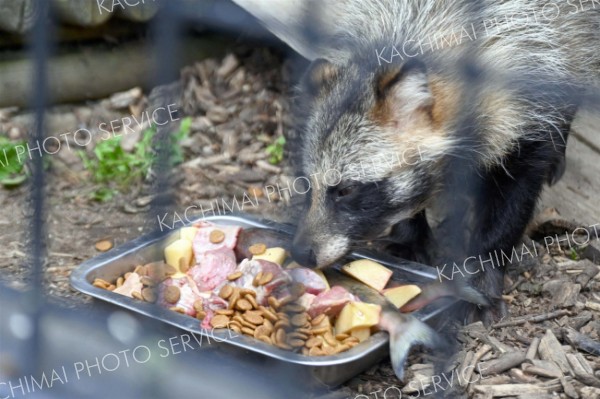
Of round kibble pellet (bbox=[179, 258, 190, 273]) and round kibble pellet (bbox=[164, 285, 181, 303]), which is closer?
round kibble pellet (bbox=[164, 285, 181, 303])

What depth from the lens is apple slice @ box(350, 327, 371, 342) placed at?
3799mm

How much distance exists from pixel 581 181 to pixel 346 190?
5.41 ft

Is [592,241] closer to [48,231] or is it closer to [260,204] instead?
[260,204]

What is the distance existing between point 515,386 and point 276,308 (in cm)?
96

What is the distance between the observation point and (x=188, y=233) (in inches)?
176

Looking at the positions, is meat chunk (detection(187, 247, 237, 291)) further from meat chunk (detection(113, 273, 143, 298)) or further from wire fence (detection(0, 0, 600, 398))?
wire fence (detection(0, 0, 600, 398))

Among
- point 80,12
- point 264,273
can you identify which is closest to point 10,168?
point 80,12

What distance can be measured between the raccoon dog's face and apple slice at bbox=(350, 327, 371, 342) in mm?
451

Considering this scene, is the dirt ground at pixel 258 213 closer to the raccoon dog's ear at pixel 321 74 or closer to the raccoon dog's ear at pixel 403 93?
the raccoon dog's ear at pixel 321 74

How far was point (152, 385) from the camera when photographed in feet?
9.48

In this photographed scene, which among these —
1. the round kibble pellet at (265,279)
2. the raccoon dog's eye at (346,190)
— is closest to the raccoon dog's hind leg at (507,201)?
the raccoon dog's eye at (346,190)

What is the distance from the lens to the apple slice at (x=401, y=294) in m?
4.06

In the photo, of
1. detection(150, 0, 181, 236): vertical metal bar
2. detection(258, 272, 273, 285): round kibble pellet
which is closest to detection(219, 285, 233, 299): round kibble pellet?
detection(258, 272, 273, 285): round kibble pellet

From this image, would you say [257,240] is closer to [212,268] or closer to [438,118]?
[212,268]
